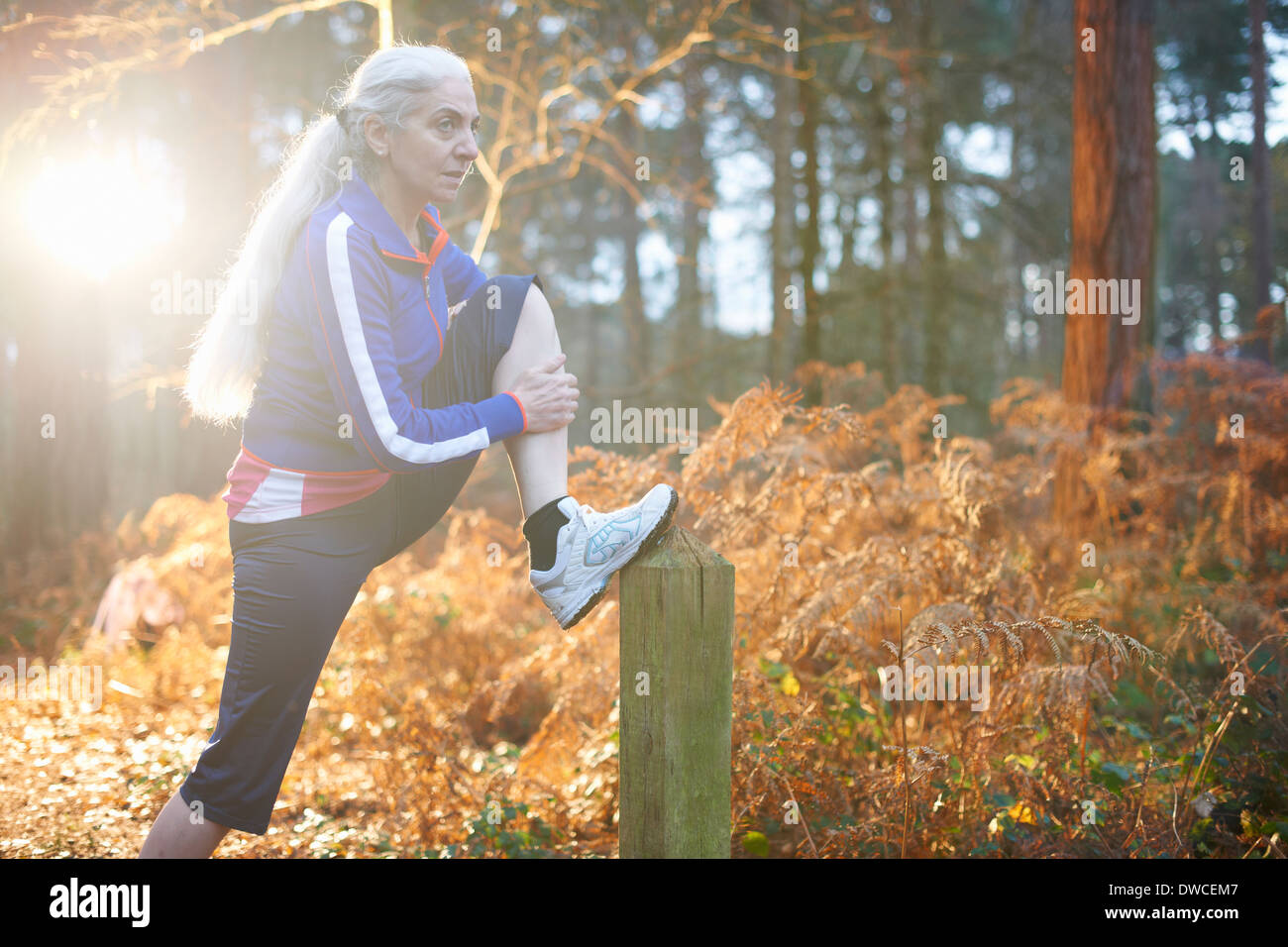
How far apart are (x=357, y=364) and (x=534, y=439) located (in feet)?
1.57

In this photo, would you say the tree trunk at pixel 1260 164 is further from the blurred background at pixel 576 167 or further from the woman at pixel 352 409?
the woman at pixel 352 409

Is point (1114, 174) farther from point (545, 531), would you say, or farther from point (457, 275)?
point (545, 531)

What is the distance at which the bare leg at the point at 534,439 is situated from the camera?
2242 mm

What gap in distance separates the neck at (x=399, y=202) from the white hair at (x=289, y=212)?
5 centimetres

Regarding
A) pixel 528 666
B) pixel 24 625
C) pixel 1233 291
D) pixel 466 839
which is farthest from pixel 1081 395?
pixel 1233 291

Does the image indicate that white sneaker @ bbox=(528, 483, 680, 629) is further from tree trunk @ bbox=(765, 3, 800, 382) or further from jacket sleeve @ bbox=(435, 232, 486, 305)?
tree trunk @ bbox=(765, 3, 800, 382)

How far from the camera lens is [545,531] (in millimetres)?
2195

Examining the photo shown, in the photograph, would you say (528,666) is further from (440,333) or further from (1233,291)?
(1233,291)

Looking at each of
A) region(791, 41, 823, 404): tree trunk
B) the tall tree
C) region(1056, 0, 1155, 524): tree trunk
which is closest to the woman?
region(1056, 0, 1155, 524): tree trunk

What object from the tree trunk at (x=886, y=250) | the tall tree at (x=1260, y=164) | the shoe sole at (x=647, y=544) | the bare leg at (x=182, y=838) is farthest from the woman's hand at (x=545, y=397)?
the tall tree at (x=1260, y=164)

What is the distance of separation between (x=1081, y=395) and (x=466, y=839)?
5.24 m

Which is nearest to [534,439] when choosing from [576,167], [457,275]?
[457,275]

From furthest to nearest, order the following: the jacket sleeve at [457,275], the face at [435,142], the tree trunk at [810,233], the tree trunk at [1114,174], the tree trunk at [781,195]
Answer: the tree trunk at [781,195], the tree trunk at [810,233], the tree trunk at [1114,174], the jacket sleeve at [457,275], the face at [435,142]

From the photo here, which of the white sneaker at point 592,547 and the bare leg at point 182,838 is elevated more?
the white sneaker at point 592,547
